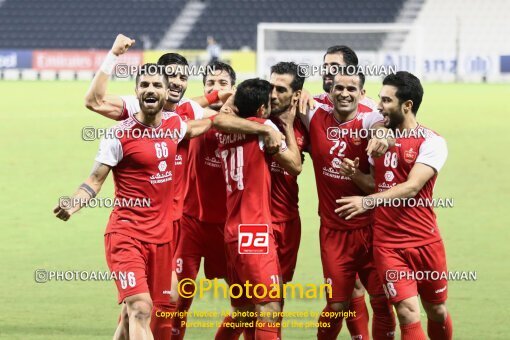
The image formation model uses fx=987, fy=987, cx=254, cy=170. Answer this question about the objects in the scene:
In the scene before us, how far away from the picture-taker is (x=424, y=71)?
134 ft

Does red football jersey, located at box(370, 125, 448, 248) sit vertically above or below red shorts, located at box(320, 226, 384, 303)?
above

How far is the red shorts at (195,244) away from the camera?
7742 millimetres

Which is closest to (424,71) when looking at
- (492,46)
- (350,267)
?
(492,46)

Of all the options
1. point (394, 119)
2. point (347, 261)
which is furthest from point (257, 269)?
point (394, 119)

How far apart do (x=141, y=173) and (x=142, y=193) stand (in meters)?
0.14

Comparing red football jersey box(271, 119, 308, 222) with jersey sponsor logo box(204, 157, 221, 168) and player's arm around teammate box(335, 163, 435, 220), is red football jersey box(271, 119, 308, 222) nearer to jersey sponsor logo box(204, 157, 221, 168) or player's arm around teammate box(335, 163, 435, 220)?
player's arm around teammate box(335, 163, 435, 220)

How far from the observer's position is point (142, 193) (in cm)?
682

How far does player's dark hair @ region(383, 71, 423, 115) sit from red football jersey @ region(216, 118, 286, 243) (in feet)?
2.94

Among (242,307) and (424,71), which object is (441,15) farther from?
(242,307)

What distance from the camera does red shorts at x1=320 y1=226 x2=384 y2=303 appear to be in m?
7.22

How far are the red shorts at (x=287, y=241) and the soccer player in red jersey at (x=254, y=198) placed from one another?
264mm

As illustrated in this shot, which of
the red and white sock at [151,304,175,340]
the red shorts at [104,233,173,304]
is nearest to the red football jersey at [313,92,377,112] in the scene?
the red shorts at [104,233,173,304]

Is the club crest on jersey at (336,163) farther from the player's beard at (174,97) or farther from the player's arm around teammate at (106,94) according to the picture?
the player's arm around teammate at (106,94)

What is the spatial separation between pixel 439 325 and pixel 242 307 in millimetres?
1417
